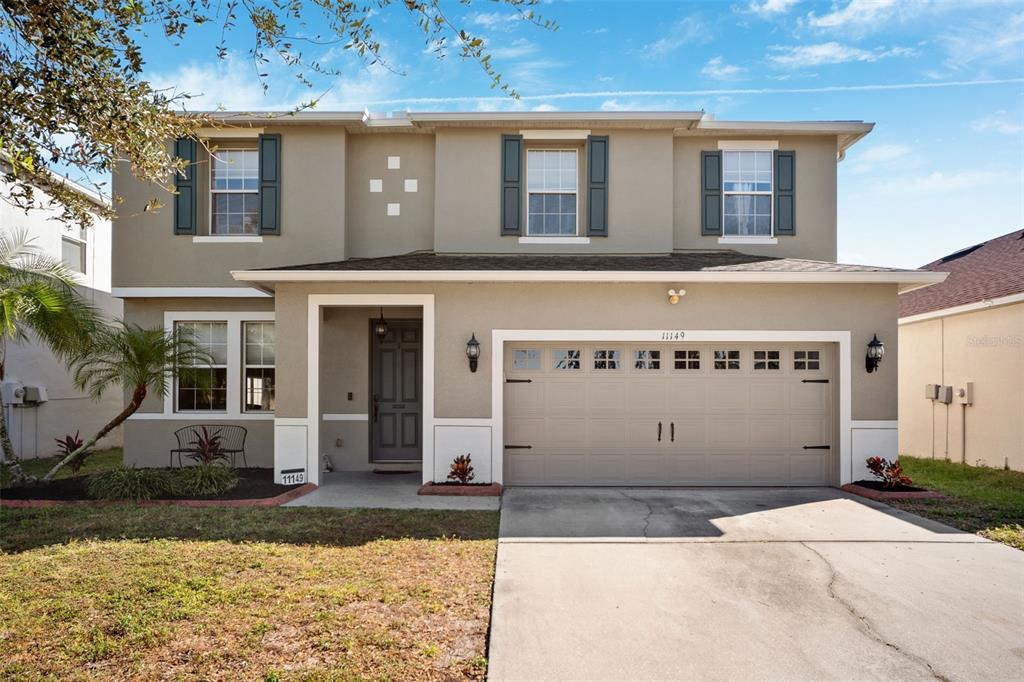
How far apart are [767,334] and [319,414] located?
21.6ft

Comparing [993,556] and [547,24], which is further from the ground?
[547,24]

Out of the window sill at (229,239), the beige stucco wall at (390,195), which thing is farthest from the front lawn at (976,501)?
the window sill at (229,239)

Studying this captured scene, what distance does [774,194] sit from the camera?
10680 mm

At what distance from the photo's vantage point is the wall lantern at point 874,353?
28.0 feet

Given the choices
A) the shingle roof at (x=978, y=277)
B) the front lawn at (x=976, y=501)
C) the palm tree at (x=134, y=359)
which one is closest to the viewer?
the front lawn at (x=976, y=501)

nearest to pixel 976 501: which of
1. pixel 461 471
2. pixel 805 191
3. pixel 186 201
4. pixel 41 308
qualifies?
pixel 805 191

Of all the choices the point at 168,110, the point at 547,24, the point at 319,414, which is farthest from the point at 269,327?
the point at 547,24

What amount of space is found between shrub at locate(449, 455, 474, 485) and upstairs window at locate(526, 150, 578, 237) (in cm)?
420

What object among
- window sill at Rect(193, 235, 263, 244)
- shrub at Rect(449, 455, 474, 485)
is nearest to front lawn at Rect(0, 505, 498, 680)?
shrub at Rect(449, 455, 474, 485)

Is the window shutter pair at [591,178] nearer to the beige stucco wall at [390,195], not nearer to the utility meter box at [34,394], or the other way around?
the beige stucco wall at [390,195]

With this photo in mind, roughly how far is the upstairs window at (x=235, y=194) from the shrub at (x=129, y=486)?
4355 millimetres

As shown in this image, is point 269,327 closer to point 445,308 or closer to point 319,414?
point 319,414

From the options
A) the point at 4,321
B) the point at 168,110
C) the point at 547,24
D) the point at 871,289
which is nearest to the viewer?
the point at 547,24

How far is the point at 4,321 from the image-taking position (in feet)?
24.4
